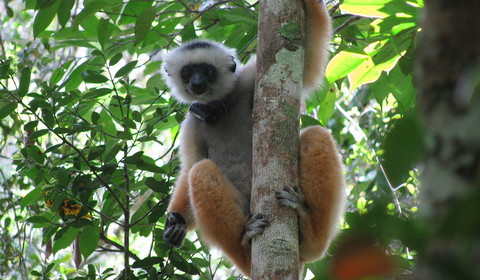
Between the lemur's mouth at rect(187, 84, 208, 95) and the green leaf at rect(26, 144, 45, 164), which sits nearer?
the green leaf at rect(26, 144, 45, 164)

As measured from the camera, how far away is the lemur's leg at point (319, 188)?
437 cm

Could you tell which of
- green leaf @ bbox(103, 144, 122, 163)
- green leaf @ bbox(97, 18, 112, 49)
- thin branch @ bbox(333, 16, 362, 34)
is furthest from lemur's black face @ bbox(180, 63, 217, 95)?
thin branch @ bbox(333, 16, 362, 34)

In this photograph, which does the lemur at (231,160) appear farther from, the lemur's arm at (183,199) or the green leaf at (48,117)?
the green leaf at (48,117)

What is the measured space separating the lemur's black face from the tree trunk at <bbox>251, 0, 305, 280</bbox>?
1806 millimetres

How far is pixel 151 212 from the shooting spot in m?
5.16

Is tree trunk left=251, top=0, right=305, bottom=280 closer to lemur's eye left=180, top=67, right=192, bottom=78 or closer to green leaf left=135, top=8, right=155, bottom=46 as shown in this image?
green leaf left=135, top=8, right=155, bottom=46

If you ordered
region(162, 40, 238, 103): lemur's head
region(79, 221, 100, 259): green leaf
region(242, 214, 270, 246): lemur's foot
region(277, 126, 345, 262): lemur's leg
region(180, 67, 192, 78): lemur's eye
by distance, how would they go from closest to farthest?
region(242, 214, 270, 246): lemur's foot
region(277, 126, 345, 262): lemur's leg
region(79, 221, 100, 259): green leaf
region(162, 40, 238, 103): lemur's head
region(180, 67, 192, 78): lemur's eye

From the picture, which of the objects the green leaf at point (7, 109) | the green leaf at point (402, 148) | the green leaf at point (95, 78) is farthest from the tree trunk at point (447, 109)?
the green leaf at point (7, 109)

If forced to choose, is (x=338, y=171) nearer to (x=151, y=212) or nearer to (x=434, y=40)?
(x=151, y=212)

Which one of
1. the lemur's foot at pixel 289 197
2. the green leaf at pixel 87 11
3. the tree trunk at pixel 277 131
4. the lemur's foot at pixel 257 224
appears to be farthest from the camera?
the green leaf at pixel 87 11

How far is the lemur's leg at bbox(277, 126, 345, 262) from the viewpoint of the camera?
14.3ft

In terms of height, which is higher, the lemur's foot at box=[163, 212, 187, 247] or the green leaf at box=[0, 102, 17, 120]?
the green leaf at box=[0, 102, 17, 120]

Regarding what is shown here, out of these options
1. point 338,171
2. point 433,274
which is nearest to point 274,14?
point 338,171

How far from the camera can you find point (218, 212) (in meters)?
4.62
